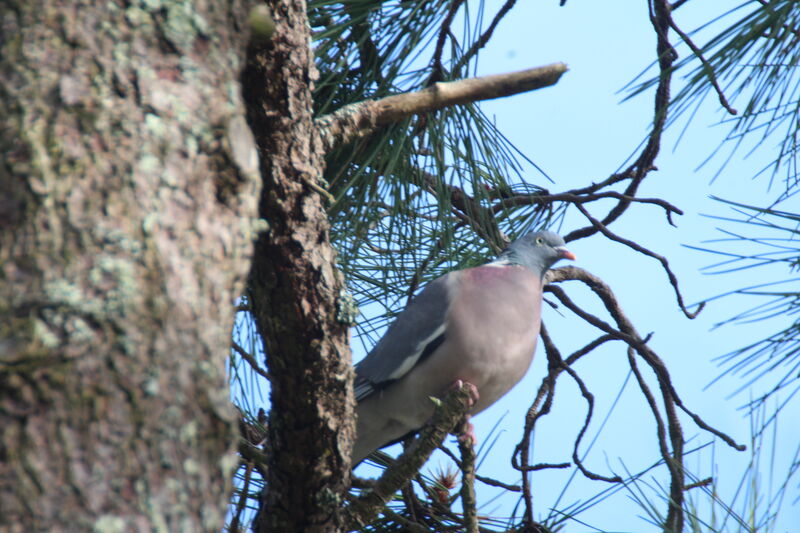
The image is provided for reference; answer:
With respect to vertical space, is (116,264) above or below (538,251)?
below

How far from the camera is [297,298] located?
45.4 inches

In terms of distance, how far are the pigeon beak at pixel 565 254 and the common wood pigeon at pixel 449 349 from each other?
17cm

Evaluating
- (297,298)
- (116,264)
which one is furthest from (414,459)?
(116,264)

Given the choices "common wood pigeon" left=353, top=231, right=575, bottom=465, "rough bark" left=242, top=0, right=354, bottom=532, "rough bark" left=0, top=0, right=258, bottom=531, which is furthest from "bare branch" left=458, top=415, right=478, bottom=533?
"rough bark" left=0, top=0, right=258, bottom=531

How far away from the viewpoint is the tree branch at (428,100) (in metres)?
1.15

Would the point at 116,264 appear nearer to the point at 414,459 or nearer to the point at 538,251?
the point at 414,459

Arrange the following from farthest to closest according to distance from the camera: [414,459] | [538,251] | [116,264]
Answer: [538,251] → [414,459] → [116,264]

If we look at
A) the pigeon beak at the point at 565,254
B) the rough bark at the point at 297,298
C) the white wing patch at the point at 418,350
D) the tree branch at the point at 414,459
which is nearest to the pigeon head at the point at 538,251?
the pigeon beak at the point at 565,254

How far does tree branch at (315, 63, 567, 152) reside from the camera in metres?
1.15

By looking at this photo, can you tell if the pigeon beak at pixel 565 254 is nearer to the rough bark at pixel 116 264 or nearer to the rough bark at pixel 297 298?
the rough bark at pixel 297 298

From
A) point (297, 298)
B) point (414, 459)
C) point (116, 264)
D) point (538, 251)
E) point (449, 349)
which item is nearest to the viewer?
point (116, 264)

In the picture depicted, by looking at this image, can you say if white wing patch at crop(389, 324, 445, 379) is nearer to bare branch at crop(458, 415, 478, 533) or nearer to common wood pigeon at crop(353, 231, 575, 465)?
common wood pigeon at crop(353, 231, 575, 465)

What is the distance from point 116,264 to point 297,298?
1.73 ft

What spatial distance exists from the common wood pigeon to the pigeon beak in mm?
173
